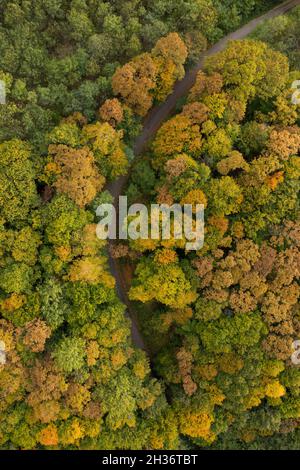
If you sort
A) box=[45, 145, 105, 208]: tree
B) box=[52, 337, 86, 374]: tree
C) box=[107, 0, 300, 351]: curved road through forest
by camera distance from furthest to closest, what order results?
box=[107, 0, 300, 351]: curved road through forest → box=[45, 145, 105, 208]: tree → box=[52, 337, 86, 374]: tree

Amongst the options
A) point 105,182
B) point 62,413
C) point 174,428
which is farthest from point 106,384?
point 105,182

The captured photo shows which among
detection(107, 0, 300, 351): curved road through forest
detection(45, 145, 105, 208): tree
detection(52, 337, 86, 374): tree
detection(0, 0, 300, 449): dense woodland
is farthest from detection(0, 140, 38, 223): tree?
detection(52, 337, 86, 374): tree

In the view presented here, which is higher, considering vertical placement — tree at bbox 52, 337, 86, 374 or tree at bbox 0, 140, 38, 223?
tree at bbox 0, 140, 38, 223

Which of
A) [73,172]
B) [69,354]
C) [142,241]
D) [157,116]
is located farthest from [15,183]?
[157,116]

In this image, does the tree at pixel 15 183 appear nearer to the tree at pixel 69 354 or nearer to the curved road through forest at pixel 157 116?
the curved road through forest at pixel 157 116

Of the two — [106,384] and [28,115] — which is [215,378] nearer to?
[106,384]

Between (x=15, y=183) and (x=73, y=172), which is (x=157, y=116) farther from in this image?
(x=15, y=183)

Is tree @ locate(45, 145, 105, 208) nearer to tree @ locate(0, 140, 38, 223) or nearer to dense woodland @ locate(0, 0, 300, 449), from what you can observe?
dense woodland @ locate(0, 0, 300, 449)

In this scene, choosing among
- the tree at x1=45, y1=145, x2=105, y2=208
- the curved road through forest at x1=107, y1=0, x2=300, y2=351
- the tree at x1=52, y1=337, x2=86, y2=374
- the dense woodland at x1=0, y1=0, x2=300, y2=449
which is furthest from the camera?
the curved road through forest at x1=107, y1=0, x2=300, y2=351
